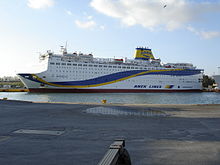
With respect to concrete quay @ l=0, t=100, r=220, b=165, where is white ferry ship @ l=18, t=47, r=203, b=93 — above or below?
above

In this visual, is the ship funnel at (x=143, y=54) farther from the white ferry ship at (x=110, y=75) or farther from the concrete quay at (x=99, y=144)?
the concrete quay at (x=99, y=144)

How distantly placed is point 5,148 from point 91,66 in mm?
56261

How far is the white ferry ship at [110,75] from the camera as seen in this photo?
52.5 metres

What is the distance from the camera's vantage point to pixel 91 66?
5991cm

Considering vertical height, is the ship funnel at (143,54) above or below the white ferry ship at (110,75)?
above

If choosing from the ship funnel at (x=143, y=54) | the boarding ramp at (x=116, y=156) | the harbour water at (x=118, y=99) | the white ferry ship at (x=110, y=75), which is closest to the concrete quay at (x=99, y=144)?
the boarding ramp at (x=116, y=156)

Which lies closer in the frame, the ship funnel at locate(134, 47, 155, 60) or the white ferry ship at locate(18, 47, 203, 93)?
the white ferry ship at locate(18, 47, 203, 93)

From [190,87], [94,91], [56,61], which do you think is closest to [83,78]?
[94,91]

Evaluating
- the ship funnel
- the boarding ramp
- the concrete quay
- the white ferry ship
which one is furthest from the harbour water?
the ship funnel

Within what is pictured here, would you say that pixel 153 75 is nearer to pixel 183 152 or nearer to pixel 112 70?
pixel 112 70

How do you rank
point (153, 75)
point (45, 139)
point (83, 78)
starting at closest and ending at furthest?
point (45, 139) → point (83, 78) → point (153, 75)

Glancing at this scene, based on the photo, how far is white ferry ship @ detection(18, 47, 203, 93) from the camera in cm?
5250

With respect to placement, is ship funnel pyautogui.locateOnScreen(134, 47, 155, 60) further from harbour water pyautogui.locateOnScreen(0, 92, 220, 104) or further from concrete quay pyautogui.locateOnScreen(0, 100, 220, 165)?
concrete quay pyautogui.locateOnScreen(0, 100, 220, 165)

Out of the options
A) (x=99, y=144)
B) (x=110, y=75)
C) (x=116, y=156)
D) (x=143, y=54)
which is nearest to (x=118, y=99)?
(x=110, y=75)
